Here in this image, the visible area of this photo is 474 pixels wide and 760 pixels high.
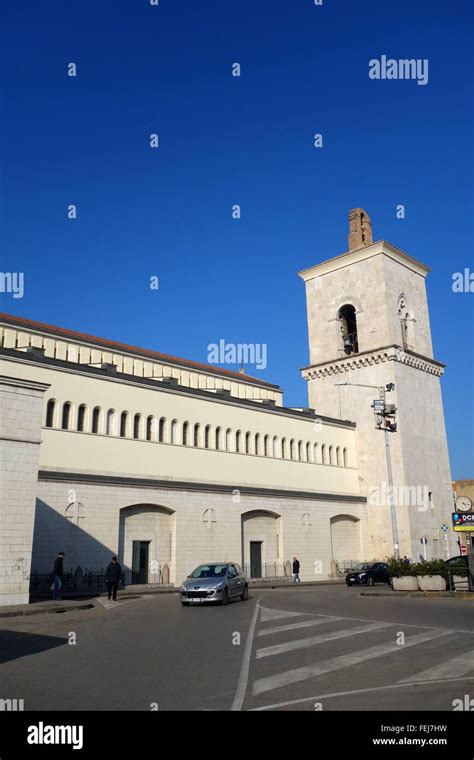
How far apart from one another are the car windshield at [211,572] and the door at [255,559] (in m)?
15.3

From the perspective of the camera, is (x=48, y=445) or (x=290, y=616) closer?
(x=290, y=616)

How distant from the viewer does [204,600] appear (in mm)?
19859

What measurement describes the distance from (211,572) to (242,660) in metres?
12.1

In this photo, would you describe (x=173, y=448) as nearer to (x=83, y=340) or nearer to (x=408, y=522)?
(x=83, y=340)

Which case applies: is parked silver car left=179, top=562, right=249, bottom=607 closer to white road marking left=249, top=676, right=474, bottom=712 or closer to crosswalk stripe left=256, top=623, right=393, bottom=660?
crosswalk stripe left=256, top=623, right=393, bottom=660

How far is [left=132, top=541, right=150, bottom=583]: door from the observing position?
30828 mm

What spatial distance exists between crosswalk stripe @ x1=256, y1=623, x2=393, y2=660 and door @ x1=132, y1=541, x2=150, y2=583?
18830mm

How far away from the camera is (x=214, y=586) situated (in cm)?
1994

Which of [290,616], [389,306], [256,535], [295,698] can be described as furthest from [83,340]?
[295,698]

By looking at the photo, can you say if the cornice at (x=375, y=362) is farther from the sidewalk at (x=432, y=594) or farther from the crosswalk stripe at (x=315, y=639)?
the crosswalk stripe at (x=315, y=639)

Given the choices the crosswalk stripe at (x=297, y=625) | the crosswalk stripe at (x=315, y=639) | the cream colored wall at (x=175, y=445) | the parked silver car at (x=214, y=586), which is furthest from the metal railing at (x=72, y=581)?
the crosswalk stripe at (x=315, y=639)

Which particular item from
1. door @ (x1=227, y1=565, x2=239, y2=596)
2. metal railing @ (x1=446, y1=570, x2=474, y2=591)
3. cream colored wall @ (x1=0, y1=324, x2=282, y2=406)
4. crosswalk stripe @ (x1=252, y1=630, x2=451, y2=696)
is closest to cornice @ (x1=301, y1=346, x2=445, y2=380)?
cream colored wall @ (x1=0, y1=324, x2=282, y2=406)
